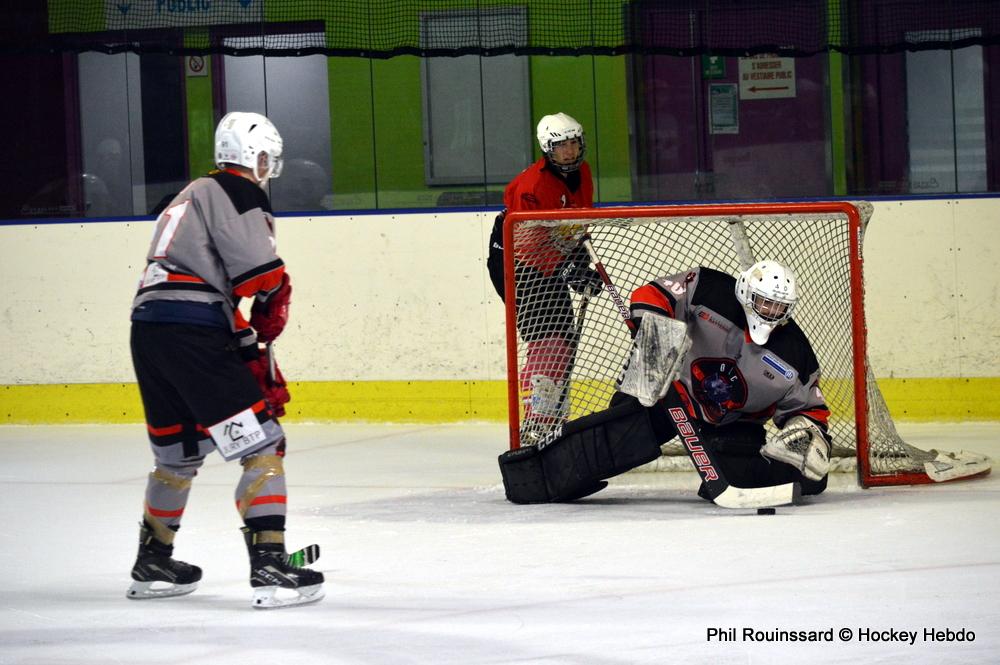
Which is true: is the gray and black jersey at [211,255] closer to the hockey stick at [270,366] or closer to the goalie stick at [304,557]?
the hockey stick at [270,366]

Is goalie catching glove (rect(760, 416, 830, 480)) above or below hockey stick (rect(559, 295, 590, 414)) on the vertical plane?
below

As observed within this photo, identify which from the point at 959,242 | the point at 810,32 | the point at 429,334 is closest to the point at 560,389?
the point at 429,334

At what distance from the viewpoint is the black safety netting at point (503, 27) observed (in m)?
6.66

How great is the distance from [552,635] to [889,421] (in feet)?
7.15

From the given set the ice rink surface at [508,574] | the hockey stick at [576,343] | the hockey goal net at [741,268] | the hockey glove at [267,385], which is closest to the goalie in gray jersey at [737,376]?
the ice rink surface at [508,574]

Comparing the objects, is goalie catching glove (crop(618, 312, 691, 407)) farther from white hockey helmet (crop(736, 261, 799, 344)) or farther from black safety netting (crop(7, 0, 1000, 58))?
black safety netting (crop(7, 0, 1000, 58))

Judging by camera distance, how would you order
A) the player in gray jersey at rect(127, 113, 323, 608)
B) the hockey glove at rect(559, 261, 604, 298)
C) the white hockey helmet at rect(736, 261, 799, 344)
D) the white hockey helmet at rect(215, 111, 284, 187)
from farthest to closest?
the hockey glove at rect(559, 261, 604, 298), the white hockey helmet at rect(736, 261, 799, 344), the white hockey helmet at rect(215, 111, 284, 187), the player in gray jersey at rect(127, 113, 323, 608)

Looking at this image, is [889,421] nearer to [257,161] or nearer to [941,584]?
[941,584]

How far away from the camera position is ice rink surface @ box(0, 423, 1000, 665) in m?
3.06

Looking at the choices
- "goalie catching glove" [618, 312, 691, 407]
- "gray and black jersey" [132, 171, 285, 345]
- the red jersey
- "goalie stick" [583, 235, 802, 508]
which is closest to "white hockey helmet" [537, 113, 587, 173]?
the red jersey

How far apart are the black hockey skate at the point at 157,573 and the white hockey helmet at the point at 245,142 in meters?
0.87

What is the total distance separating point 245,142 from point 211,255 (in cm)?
27

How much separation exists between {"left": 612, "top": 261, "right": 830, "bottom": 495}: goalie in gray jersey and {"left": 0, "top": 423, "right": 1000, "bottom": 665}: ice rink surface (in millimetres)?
169

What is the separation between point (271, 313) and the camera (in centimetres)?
353
